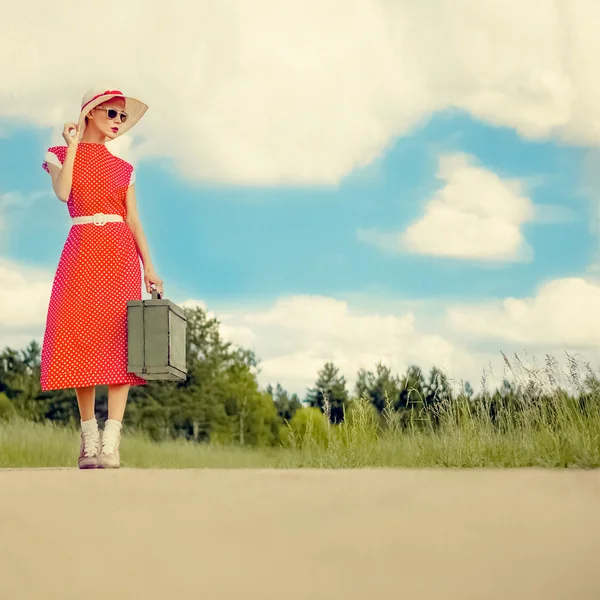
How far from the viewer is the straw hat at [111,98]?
19.3ft

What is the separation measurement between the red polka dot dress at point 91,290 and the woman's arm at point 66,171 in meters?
0.07

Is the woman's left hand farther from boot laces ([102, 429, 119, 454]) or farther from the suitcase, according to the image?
boot laces ([102, 429, 119, 454])

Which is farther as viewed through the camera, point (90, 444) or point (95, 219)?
point (95, 219)

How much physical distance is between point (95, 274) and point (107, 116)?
1138 mm

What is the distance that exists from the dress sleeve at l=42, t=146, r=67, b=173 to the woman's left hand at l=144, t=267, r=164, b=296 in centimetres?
91

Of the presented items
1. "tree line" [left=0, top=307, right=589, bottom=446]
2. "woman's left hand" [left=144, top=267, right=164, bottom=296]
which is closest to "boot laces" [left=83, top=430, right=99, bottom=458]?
"woman's left hand" [left=144, top=267, right=164, bottom=296]

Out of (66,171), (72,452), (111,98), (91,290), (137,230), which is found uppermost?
(111,98)

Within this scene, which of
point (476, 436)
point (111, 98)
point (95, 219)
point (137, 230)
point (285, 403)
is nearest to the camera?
point (476, 436)

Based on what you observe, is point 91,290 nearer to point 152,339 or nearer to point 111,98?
point 152,339

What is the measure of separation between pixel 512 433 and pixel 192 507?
2.56 m

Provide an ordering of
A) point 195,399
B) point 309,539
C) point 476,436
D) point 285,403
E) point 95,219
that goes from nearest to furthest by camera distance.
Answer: point 309,539 < point 476,436 < point 95,219 < point 195,399 < point 285,403

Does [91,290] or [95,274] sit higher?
[95,274]

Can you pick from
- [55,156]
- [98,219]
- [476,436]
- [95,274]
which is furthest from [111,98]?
[476,436]

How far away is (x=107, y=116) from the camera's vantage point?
600 centimetres
